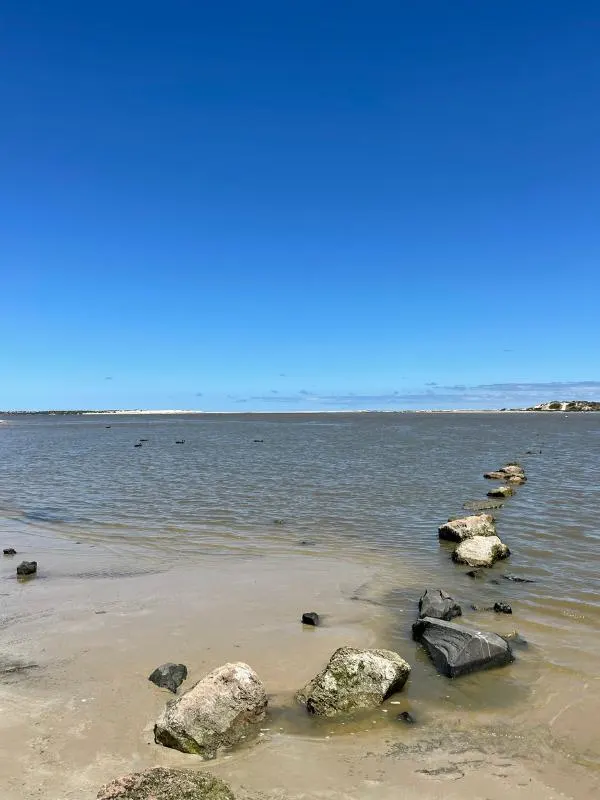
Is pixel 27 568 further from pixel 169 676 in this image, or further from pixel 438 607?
pixel 438 607

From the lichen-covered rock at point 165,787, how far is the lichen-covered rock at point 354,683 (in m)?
1.99

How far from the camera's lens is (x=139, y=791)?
4680 mm

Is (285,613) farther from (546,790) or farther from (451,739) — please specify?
(546,790)

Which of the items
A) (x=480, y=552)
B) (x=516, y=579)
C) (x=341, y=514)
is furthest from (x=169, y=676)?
(x=341, y=514)

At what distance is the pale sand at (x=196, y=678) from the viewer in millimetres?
5387

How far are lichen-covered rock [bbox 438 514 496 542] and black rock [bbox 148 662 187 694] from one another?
934 cm

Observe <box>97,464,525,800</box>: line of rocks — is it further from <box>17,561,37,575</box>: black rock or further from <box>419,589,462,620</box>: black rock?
<box>17,561,37,575</box>: black rock

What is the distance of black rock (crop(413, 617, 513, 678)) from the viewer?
7.65 metres

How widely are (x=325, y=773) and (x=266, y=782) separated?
0.59 metres

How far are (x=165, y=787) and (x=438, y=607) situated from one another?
6.09 m

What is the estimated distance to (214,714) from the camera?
6152mm

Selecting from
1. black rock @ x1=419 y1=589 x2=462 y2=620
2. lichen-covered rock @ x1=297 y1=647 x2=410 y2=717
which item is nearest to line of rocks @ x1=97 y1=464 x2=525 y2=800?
lichen-covered rock @ x1=297 y1=647 x2=410 y2=717

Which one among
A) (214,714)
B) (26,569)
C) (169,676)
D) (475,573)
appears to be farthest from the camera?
(475,573)

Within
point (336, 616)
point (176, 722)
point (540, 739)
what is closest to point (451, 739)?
point (540, 739)
